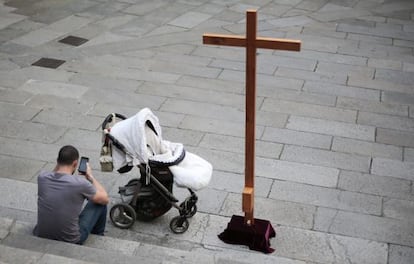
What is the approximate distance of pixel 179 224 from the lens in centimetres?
645

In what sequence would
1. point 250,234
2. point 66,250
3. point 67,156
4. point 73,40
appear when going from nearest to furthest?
point 66,250, point 67,156, point 250,234, point 73,40

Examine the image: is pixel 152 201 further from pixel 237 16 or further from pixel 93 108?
A: pixel 237 16

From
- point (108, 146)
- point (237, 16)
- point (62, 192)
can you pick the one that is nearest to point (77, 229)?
point (62, 192)

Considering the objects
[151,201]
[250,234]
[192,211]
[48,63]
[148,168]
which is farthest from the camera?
[48,63]

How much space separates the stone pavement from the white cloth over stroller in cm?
66

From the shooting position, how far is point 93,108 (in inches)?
356

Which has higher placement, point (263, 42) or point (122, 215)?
point (263, 42)

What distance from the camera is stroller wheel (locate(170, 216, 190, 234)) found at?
6.41m

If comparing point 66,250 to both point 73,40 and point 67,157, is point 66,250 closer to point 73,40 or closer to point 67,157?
point 67,157

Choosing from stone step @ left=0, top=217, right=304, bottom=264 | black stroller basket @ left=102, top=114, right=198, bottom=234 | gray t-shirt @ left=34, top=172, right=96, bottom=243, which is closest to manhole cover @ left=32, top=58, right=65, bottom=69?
black stroller basket @ left=102, top=114, right=198, bottom=234

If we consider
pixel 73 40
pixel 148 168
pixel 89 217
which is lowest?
pixel 73 40

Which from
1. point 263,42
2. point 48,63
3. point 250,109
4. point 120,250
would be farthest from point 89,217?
point 48,63

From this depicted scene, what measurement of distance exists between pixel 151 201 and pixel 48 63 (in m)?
4.82

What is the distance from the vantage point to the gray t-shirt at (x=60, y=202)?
5.45 metres
